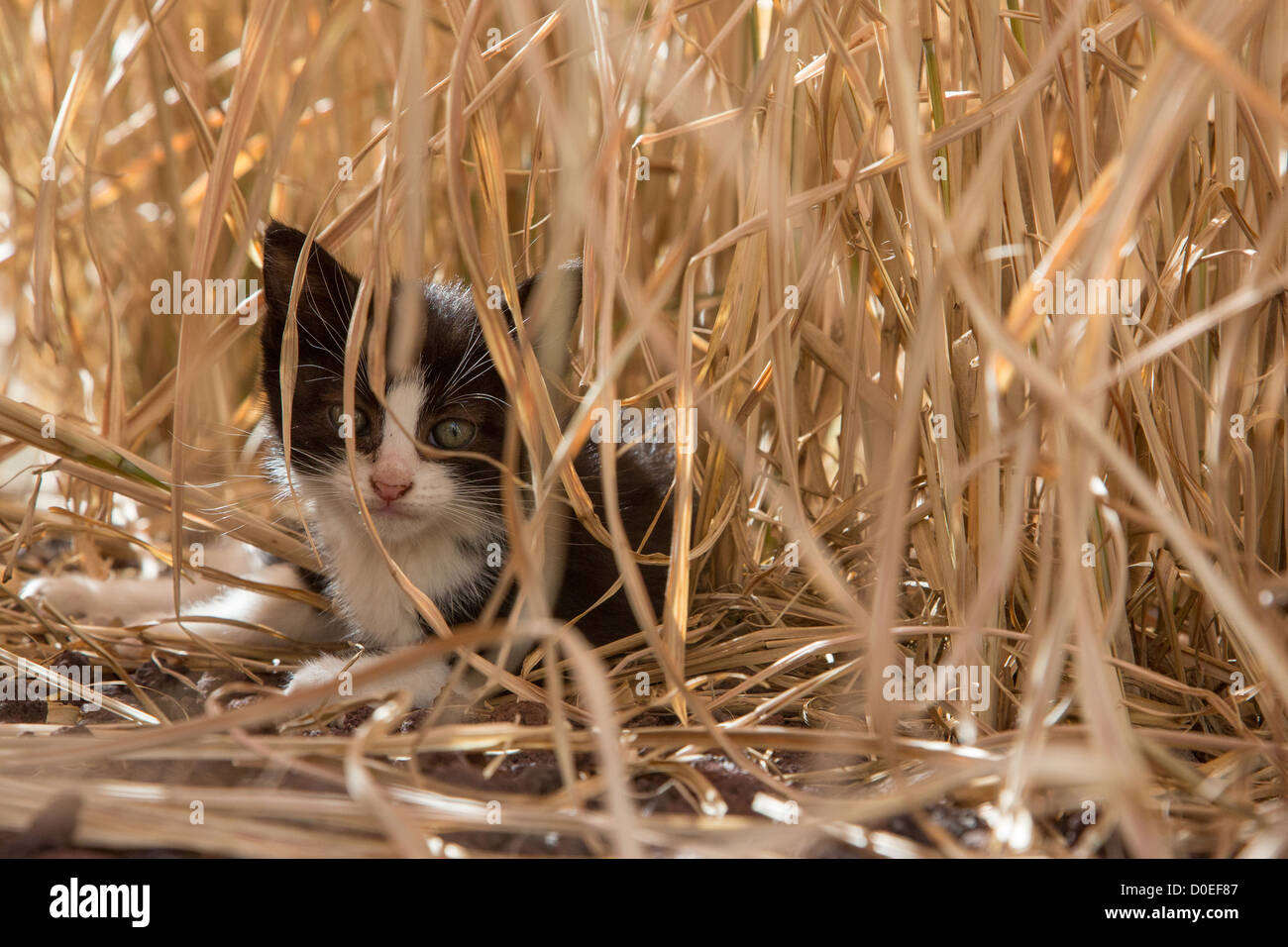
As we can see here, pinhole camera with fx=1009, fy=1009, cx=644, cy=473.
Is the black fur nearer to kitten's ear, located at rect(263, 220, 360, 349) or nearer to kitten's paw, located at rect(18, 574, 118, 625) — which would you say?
kitten's ear, located at rect(263, 220, 360, 349)

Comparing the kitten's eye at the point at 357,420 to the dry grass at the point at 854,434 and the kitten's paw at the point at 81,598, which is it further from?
the kitten's paw at the point at 81,598

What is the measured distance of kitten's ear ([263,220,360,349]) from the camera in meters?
1.15

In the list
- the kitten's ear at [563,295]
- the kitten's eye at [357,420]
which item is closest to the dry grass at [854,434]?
the kitten's ear at [563,295]

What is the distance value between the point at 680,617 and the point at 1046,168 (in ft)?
1.74

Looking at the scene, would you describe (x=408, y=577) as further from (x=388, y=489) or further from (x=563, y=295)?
(x=563, y=295)

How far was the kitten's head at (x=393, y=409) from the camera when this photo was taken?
1.16 m

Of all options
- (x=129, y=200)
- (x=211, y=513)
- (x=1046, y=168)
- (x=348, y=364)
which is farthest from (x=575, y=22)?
(x=129, y=200)

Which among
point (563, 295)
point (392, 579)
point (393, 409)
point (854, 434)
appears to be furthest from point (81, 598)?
point (854, 434)

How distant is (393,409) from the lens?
1.18 meters

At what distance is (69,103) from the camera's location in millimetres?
1080

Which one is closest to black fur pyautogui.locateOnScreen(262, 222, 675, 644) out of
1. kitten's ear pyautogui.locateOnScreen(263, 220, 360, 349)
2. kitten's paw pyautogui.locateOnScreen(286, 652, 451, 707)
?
kitten's ear pyautogui.locateOnScreen(263, 220, 360, 349)

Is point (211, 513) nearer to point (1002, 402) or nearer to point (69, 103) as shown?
point (69, 103)

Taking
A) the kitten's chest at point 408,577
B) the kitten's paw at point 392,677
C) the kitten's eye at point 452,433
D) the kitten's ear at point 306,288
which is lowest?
the kitten's paw at point 392,677

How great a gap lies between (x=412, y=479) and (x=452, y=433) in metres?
0.12
